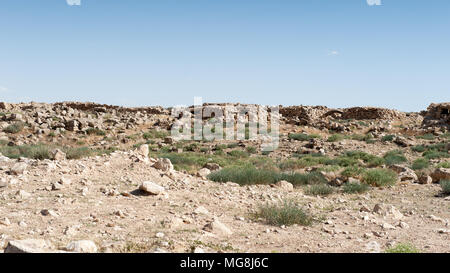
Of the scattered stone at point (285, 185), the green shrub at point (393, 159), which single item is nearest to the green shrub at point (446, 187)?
the scattered stone at point (285, 185)

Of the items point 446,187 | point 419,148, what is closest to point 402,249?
point 446,187

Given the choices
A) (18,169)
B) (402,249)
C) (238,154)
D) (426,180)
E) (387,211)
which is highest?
(18,169)

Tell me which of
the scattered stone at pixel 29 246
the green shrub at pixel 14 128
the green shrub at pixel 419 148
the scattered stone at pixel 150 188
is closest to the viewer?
the scattered stone at pixel 29 246

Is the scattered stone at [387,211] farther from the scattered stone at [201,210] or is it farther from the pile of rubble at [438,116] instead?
the pile of rubble at [438,116]

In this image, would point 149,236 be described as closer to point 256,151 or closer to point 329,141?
point 256,151

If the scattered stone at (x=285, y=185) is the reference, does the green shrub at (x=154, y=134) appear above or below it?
above

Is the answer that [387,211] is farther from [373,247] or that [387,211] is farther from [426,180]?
[426,180]

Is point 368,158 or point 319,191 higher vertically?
point 319,191

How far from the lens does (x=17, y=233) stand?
15.0ft

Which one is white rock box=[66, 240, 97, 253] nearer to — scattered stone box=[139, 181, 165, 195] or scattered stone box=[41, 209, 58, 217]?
scattered stone box=[41, 209, 58, 217]

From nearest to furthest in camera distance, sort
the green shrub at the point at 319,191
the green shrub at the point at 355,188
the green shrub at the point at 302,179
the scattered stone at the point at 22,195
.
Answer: the scattered stone at the point at 22,195 → the green shrub at the point at 319,191 → the green shrub at the point at 355,188 → the green shrub at the point at 302,179

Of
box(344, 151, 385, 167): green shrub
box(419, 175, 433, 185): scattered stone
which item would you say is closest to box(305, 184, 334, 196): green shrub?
box(419, 175, 433, 185): scattered stone

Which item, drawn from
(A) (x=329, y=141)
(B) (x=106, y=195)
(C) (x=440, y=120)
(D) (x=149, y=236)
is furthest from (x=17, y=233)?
(C) (x=440, y=120)

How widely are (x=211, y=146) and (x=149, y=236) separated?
48.4ft
